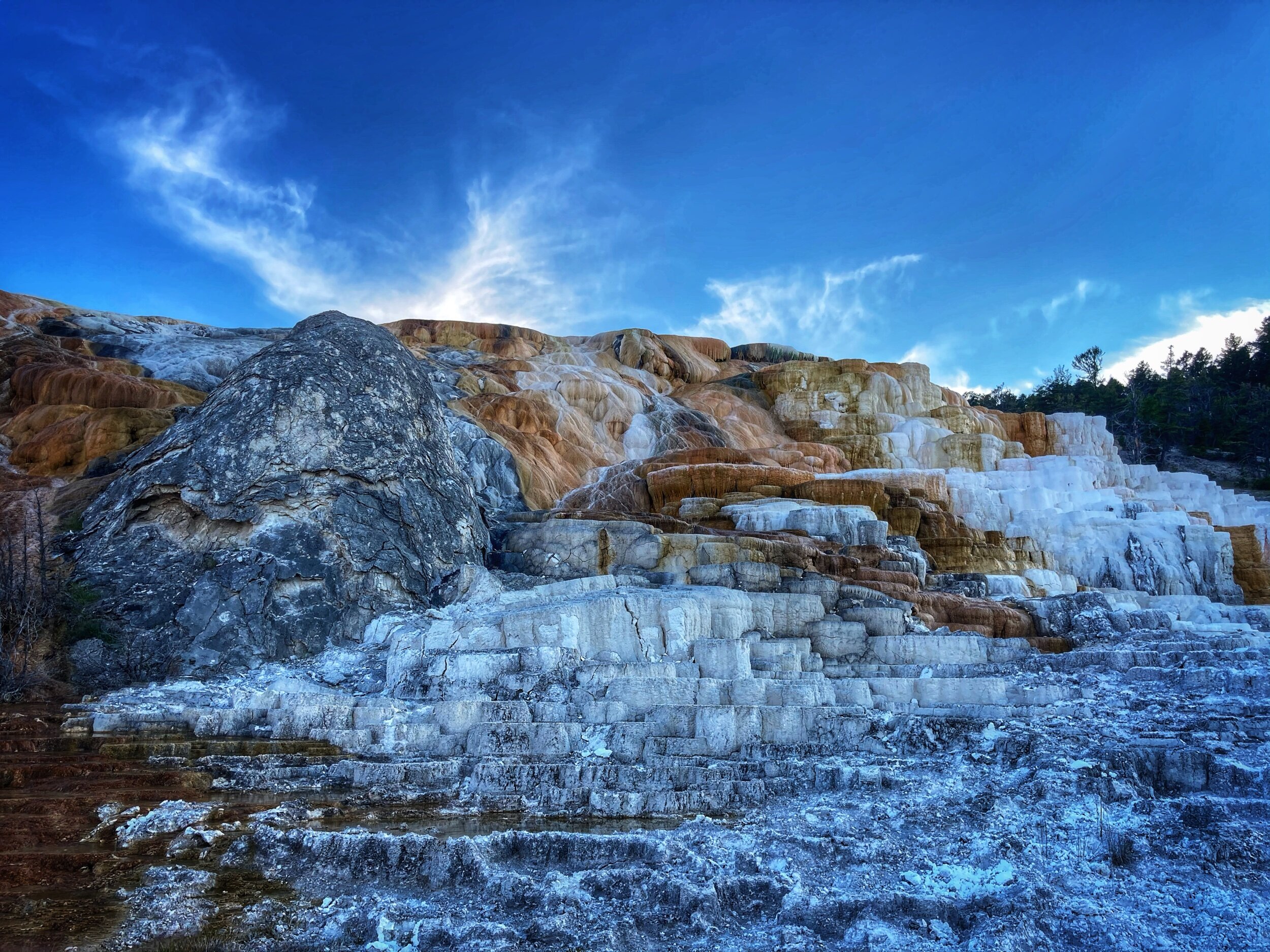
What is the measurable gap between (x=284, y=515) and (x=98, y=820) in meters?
6.49

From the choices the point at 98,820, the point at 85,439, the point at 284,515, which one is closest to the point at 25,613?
the point at 284,515

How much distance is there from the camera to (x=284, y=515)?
12.2 m

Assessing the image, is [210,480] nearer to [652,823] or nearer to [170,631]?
[170,631]

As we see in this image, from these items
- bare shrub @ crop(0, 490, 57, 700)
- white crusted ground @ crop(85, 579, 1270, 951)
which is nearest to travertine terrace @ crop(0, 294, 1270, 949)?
white crusted ground @ crop(85, 579, 1270, 951)

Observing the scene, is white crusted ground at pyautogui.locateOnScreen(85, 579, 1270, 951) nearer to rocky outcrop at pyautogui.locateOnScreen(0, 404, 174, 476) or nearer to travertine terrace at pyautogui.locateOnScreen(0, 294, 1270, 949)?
travertine terrace at pyautogui.locateOnScreen(0, 294, 1270, 949)

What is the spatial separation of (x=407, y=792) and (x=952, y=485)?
19.0 m

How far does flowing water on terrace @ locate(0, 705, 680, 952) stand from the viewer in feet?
15.5

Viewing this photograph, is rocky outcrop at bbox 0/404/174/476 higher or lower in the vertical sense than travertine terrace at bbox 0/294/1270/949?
higher

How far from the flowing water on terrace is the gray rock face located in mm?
2625

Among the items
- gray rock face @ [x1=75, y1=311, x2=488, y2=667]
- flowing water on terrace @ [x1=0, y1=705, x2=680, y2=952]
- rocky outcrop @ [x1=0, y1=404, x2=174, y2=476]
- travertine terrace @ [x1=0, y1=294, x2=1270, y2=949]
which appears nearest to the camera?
flowing water on terrace @ [x1=0, y1=705, x2=680, y2=952]

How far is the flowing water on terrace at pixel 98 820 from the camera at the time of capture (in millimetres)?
4738

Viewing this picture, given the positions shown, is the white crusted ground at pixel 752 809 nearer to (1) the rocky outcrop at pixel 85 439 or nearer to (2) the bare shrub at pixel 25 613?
(2) the bare shrub at pixel 25 613

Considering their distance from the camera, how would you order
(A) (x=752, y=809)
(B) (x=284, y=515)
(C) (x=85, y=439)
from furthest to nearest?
1. (C) (x=85, y=439)
2. (B) (x=284, y=515)
3. (A) (x=752, y=809)

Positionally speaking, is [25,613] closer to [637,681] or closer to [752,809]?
[637,681]
